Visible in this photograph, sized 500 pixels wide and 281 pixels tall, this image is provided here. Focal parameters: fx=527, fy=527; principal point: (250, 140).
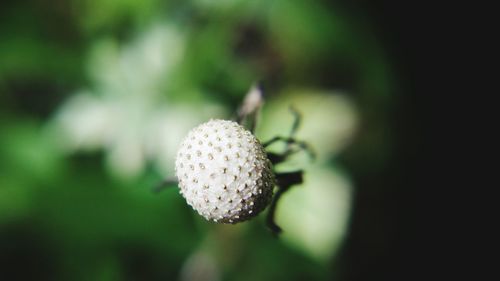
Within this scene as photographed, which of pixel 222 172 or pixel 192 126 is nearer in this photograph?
pixel 222 172

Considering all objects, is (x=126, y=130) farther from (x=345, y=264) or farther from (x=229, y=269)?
(x=345, y=264)

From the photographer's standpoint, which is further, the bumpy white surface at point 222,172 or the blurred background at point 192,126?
the blurred background at point 192,126

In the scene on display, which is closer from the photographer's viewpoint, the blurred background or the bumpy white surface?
the bumpy white surface

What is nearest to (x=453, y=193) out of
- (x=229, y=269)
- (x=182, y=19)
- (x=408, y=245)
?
(x=408, y=245)
